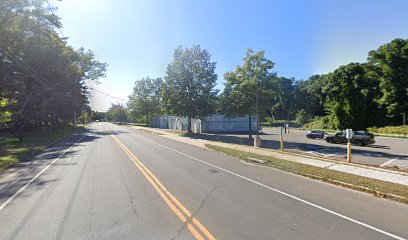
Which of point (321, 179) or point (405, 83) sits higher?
point (405, 83)

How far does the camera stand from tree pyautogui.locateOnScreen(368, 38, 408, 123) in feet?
151

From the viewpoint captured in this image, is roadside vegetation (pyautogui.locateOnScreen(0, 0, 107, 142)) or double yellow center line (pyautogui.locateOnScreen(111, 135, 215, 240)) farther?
roadside vegetation (pyautogui.locateOnScreen(0, 0, 107, 142))

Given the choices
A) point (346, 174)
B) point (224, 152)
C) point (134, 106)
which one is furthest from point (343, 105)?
point (134, 106)

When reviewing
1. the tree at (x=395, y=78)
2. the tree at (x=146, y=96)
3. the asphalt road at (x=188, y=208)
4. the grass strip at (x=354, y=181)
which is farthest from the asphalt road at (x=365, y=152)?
the tree at (x=146, y=96)

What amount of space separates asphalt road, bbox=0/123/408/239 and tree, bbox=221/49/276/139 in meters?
19.2

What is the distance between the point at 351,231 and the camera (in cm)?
557

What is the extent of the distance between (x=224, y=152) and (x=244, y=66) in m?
14.8

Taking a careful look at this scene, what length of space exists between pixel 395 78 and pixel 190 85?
35.7m

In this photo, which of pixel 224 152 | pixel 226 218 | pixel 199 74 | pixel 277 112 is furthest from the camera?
pixel 277 112

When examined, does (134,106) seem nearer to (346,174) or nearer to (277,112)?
(277,112)

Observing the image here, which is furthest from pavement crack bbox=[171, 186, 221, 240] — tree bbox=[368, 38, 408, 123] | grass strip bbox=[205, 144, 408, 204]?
tree bbox=[368, 38, 408, 123]

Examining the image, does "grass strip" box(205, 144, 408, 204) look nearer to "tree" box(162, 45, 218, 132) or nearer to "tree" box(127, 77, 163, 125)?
"tree" box(162, 45, 218, 132)

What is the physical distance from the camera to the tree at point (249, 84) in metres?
29.7

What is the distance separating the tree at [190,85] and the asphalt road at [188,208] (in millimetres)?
29440
